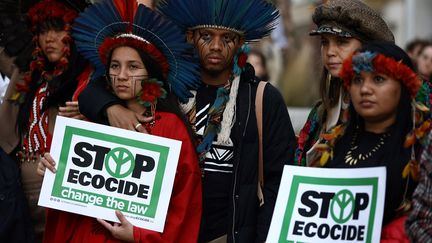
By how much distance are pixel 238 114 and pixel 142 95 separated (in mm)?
568

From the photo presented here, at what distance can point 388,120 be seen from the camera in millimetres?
5203

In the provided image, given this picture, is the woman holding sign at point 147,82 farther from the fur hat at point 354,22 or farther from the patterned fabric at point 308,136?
the fur hat at point 354,22

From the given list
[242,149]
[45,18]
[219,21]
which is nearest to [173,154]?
[242,149]

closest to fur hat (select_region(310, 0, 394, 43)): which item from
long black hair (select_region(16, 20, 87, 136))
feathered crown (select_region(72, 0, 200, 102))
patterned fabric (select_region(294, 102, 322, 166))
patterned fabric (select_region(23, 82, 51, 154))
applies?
patterned fabric (select_region(294, 102, 322, 166))

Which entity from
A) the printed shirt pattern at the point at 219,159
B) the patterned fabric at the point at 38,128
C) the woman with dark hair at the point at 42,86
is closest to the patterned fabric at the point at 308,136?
the printed shirt pattern at the point at 219,159

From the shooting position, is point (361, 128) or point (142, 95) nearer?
point (361, 128)

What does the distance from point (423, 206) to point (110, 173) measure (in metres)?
1.95

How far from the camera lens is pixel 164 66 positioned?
6086 mm

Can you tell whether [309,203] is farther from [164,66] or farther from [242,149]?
[164,66]

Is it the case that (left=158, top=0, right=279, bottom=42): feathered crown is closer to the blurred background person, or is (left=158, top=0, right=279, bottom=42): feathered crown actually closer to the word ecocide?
the word ecocide

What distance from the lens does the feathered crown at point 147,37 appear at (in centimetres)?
602

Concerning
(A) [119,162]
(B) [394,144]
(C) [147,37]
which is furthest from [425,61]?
(B) [394,144]

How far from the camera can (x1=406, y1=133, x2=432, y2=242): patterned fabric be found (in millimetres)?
4535

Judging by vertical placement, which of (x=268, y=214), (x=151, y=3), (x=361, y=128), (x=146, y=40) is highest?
(x=151, y=3)
